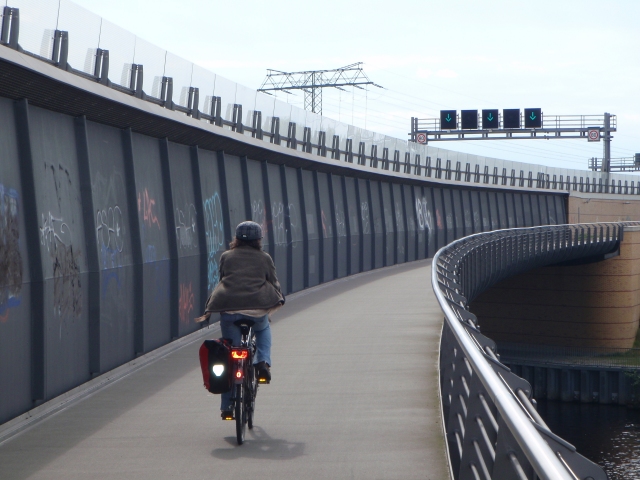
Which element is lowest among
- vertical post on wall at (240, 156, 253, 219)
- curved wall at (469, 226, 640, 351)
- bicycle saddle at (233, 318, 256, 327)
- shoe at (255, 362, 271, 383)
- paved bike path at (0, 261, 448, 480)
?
curved wall at (469, 226, 640, 351)

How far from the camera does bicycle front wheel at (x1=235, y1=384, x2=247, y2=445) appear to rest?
6.46 metres

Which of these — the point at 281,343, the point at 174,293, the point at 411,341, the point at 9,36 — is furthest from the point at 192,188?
the point at 9,36

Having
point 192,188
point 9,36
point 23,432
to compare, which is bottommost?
point 23,432

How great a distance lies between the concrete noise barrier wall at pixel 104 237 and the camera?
7914mm

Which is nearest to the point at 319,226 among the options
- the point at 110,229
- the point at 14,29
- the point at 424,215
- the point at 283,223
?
the point at 283,223

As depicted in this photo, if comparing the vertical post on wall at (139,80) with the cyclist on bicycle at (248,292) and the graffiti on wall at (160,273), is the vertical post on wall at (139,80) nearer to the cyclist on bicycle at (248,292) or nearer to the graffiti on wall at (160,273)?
the graffiti on wall at (160,273)

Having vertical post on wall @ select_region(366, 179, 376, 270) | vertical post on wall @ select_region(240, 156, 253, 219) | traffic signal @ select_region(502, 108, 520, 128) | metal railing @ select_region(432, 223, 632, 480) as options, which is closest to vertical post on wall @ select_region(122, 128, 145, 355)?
metal railing @ select_region(432, 223, 632, 480)

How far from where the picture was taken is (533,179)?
2162 inches

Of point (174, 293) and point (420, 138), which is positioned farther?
point (420, 138)

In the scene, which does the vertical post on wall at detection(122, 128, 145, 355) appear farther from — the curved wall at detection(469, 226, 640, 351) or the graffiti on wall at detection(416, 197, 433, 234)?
the curved wall at detection(469, 226, 640, 351)

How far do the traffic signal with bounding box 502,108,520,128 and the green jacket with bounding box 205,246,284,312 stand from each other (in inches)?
2057

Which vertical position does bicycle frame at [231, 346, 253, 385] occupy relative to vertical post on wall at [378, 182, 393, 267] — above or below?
below

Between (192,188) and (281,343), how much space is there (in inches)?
123

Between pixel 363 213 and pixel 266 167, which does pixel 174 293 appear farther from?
pixel 363 213
